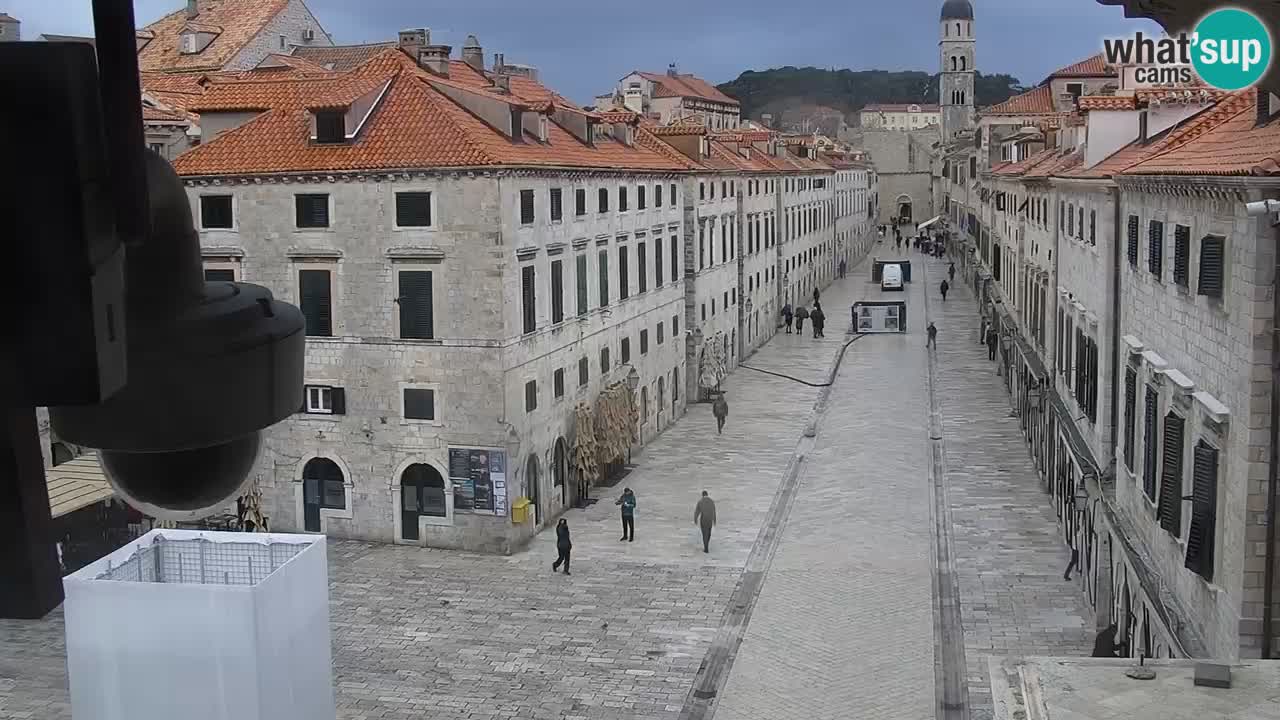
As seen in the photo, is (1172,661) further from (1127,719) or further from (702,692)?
(702,692)

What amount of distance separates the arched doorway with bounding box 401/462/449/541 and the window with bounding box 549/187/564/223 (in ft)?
21.4

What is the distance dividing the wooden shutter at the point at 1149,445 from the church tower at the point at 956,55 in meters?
128

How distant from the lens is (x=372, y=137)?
2695 centimetres

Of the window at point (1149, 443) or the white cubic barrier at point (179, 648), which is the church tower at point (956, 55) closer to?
the window at point (1149, 443)

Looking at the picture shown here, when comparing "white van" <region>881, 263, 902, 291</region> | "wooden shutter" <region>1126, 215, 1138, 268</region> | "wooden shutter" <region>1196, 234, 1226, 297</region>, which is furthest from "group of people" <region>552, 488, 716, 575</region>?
"white van" <region>881, 263, 902, 291</region>

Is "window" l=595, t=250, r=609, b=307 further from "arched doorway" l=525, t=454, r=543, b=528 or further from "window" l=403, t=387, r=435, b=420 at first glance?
"window" l=403, t=387, r=435, b=420

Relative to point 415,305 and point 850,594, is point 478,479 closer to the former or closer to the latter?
point 415,305

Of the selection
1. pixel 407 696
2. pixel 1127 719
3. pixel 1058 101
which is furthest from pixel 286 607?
pixel 1058 101

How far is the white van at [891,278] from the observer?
255 feet

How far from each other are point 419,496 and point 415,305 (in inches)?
158

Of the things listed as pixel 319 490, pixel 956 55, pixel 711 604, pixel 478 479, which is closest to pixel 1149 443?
pixel 711 604

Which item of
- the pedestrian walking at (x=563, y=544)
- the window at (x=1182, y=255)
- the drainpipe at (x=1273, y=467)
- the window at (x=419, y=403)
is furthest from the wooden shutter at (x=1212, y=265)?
the window at (x=419, y=403)

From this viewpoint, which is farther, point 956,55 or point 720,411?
point 956,55

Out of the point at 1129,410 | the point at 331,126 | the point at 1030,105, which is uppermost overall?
the point at 1030,105
